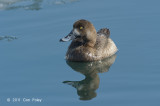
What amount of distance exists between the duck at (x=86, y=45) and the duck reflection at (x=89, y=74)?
137 millimetres

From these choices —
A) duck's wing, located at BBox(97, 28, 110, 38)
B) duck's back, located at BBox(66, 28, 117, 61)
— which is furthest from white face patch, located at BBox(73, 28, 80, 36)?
duck's wing, located at BBox(97, 28, 110, 38)

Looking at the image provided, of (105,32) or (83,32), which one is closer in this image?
(83,32)

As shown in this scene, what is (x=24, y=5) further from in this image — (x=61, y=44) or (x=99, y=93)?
(x=99, y=93)

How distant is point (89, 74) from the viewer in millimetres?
9133

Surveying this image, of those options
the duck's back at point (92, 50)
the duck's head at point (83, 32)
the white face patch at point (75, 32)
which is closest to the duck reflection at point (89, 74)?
the duck's back at point (92, 50)

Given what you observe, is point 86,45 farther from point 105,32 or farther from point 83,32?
point 105,32

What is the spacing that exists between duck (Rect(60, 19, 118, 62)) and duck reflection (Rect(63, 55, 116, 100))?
137 mm

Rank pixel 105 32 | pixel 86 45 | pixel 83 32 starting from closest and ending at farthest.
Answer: pixel 83 32 < pixel 86 45 < pixel 105 32

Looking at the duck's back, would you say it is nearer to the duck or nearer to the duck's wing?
the duck

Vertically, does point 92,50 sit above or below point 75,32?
below

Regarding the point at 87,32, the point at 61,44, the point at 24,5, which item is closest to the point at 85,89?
the point at 87,32

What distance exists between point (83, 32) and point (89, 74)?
1.12 metres

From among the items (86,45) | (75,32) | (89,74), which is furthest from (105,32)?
(89,74)

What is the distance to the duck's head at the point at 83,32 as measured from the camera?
959 centimetres
